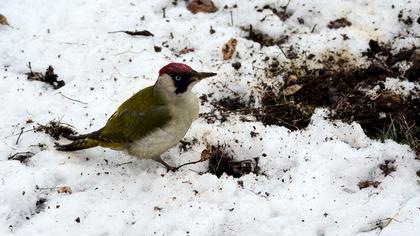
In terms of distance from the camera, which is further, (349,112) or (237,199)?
(349,112)

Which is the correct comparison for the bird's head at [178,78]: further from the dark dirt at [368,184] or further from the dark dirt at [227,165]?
the dark dirt at [368,184]

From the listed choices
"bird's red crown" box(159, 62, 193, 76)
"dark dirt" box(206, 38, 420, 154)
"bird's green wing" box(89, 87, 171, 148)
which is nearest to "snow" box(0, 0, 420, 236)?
"dark dirt" box(206, 38, 420, 154)

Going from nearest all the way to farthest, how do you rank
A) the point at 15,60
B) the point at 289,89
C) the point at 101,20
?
the point at 289,89
the point at 15,60
the point at 101,20

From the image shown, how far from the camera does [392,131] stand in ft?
14.4

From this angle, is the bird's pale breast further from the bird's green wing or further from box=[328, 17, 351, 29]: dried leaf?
box=[328, 17, 351, 29]: dried leaf

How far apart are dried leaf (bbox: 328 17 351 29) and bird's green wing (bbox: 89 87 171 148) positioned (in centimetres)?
237

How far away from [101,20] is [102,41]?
379mm

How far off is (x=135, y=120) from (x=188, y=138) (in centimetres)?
61

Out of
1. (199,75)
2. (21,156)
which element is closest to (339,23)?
(199,75)

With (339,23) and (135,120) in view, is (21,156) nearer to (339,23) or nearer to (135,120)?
(135,120)

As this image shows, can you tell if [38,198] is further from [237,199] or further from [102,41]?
[102,41]

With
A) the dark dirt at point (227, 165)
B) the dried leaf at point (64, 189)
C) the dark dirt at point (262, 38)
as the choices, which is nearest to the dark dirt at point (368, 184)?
the dark dirt at point (227, 165)

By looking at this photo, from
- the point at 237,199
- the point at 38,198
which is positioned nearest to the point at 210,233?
the point at 237,199

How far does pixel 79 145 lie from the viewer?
4.48 metres
